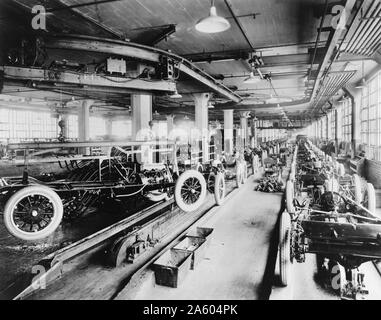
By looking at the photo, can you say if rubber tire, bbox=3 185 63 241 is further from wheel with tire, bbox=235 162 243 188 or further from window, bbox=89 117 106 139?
window, bbox=89 117 106 139

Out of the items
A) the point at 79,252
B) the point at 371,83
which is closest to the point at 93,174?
the point at 79,252

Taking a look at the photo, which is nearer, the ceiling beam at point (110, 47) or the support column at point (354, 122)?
the ceiling beam at point (110, 47)

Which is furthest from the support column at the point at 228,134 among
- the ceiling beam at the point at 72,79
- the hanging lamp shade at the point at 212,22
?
the hanging lamp shade at the point at 212,22

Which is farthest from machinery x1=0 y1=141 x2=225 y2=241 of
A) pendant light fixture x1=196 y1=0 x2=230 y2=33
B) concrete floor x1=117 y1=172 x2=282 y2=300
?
pendant light fixture x1=196 y1=0 x2=230 y2=33

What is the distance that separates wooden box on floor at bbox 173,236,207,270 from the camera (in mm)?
4859

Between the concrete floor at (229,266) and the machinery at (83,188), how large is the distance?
942mm

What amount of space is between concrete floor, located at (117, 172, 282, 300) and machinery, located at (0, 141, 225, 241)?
94cm

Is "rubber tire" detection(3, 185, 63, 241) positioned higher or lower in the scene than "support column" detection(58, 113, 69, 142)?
lower

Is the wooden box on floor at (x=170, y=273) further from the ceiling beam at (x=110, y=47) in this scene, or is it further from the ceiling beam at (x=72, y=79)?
the ceiling beam at (x=110, y=47)

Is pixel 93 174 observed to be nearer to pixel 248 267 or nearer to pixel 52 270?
pixel 52 270

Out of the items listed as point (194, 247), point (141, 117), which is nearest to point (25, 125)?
point (141, 117)

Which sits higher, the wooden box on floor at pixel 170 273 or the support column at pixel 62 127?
the support column at pixel 62 127

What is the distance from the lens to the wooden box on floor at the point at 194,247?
15.9ft
